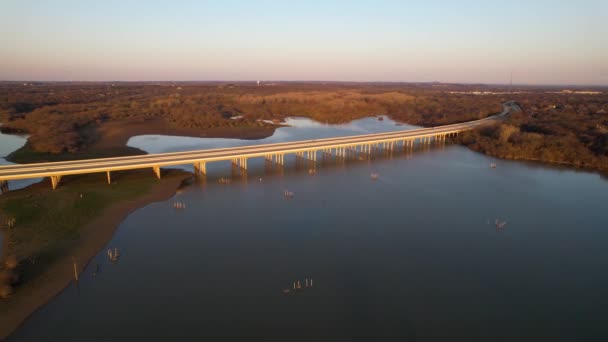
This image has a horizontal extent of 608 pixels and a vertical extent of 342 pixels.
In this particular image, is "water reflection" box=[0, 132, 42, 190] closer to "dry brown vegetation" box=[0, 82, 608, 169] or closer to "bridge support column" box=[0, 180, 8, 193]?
"bridge support column" box=[0, 180, 8, 193]

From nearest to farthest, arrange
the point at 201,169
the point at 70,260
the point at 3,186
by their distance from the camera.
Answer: the point at 70,260, the point at 3,186, the point at 201,169

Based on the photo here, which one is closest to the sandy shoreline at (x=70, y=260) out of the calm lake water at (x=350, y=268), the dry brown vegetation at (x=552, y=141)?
the calm lake water at (x=350, y=268)

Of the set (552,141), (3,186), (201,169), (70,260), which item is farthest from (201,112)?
(552,141)

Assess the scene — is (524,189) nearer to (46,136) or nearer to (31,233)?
(31,233)

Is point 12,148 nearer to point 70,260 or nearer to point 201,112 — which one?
point 201,112

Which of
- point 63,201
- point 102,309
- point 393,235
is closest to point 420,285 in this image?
point 393,235

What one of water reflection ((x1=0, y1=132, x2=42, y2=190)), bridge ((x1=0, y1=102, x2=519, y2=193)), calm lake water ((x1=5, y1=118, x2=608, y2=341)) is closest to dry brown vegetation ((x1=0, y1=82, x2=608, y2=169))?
water reflection ((x1=0, y1=132, x2=42, y2=190))
